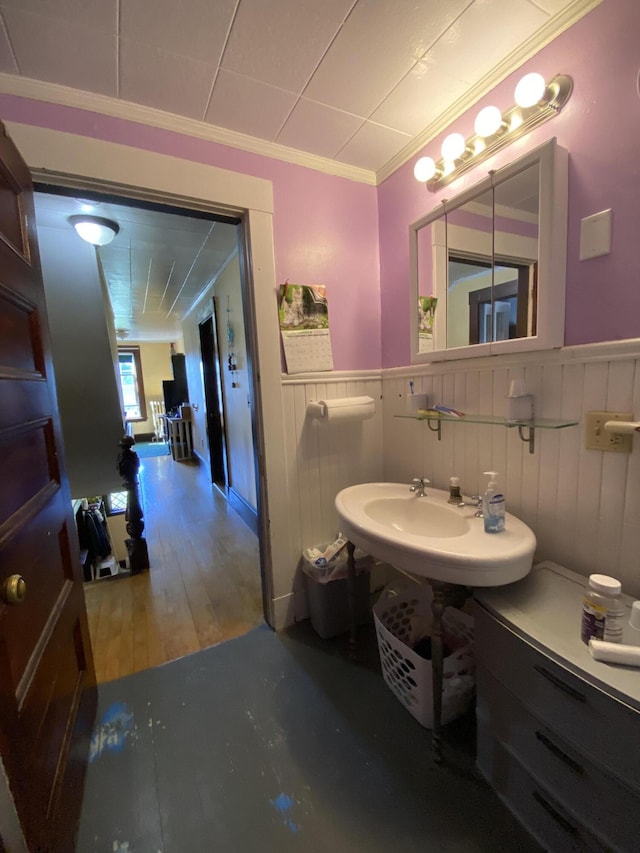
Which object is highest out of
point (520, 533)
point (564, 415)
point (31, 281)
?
point (31, 281)

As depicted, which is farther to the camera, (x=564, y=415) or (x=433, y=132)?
(x=433, y=132)

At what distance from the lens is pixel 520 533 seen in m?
1.10

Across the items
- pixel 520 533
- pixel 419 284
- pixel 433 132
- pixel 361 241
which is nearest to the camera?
pixel 520 533

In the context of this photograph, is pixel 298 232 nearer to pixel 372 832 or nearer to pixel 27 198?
pixel 27 198

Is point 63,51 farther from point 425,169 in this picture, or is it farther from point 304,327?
point 425,169

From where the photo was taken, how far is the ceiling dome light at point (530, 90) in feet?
3.49

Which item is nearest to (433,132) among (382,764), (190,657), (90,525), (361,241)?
(361,241)

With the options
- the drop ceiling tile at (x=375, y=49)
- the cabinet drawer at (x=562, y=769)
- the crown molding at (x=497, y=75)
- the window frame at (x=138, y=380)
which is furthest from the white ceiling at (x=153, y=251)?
the window frame at (x=138, y=380)

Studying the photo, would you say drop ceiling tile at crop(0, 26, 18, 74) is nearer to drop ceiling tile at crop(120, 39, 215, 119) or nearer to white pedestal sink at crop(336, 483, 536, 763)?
drop ceiling tile at crop(120, 39, 215, 119)

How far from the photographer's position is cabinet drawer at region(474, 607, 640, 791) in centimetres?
71

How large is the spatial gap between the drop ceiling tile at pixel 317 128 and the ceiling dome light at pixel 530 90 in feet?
2.01

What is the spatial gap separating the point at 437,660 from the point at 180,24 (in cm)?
207

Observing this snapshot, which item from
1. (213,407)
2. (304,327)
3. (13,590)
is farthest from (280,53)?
(213,407)

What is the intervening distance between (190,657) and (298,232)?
2.07m
